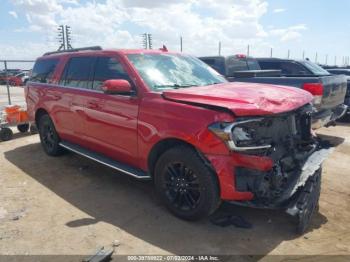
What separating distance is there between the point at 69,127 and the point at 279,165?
3.58 meters

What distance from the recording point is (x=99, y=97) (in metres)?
4.88

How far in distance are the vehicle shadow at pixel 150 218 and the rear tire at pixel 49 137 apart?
2.04ft

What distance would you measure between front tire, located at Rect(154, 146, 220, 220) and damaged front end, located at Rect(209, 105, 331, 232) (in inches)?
12.5

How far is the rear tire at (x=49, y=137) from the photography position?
20.9 ft

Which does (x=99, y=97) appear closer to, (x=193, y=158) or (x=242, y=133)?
(x=193, y=158)

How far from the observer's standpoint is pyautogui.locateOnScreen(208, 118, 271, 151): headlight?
3.39 metres

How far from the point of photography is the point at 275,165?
3607 millimetres

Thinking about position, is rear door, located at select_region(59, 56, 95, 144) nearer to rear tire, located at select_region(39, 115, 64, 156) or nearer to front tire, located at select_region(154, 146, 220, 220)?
rear tire, located at select_region(39, 115, 64, 156)

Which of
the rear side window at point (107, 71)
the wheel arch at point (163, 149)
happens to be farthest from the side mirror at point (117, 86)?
the wheel arch at point (163, 149)

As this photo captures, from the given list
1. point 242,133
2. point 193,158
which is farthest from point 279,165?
point 193,158

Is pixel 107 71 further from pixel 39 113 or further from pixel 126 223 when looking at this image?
pixel 39 113

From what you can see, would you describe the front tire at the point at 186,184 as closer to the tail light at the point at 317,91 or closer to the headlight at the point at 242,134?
the headlight at the point at 242,134

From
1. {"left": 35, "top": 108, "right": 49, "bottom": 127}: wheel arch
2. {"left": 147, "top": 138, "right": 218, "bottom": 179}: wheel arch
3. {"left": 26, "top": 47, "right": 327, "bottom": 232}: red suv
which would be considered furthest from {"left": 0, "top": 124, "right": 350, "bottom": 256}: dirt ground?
{"left": 35, "top": 108, "right": 49, "bottom": 127}: wheel arch

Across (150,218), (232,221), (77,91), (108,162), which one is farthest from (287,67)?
(150,218)
